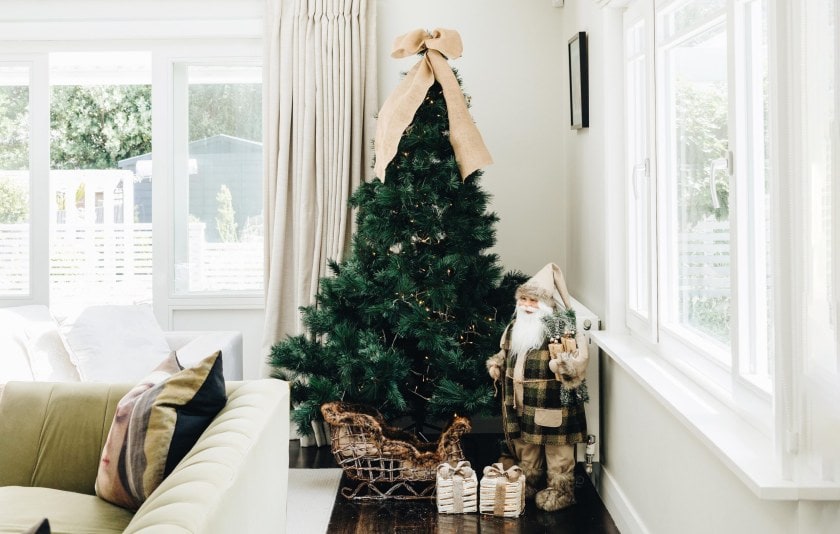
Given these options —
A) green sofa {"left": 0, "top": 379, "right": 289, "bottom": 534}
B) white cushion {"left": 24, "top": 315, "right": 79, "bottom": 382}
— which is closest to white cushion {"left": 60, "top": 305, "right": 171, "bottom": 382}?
white cushion {"left": 24, "top": 315, "right": 79, "bottom": 382}

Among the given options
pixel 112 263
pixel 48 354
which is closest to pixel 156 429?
pixel 48 354

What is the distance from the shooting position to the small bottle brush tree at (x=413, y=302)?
3119mm

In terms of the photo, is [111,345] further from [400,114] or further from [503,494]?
[503,494]

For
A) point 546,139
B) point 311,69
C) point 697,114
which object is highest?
point 311,69

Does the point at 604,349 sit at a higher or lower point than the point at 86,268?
lower

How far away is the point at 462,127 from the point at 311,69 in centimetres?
105

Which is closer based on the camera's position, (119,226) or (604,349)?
(604,349)

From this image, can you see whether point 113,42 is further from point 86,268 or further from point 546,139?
point 546,139

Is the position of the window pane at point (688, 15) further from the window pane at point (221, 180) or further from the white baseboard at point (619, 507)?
the window pane at point (221, 180)

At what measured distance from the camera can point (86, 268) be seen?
4.27 meters

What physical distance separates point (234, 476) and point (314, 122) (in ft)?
8.56

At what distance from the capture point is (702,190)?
7.29 feet

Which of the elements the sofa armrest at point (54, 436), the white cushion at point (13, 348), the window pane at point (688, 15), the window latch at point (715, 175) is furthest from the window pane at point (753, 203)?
the white cushion at point (13, 348)

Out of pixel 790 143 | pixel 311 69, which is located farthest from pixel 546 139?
pixel 790 143
